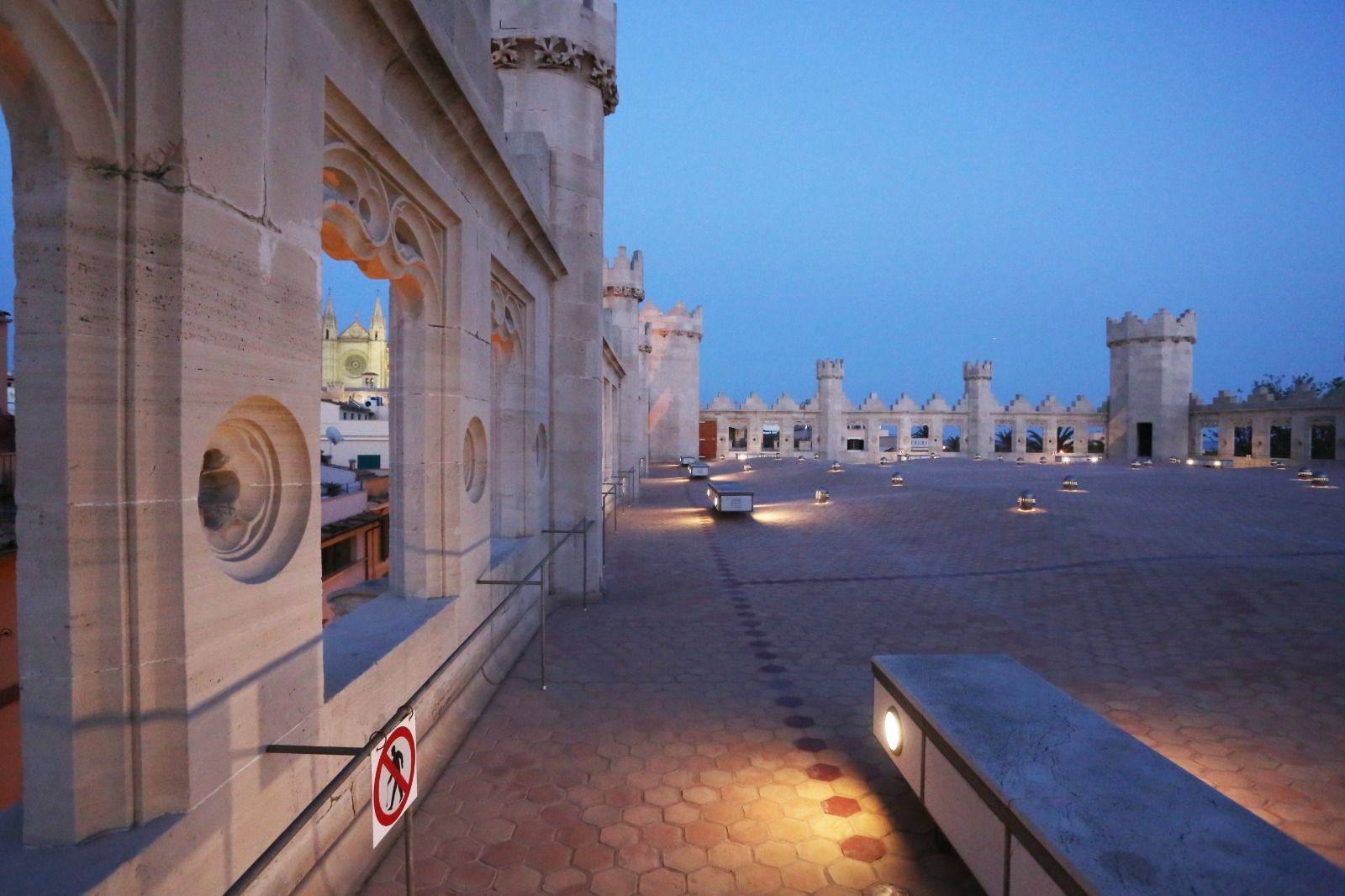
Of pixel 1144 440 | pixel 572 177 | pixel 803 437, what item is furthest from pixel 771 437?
pixel 572 177

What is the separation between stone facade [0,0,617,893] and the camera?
6.68ft

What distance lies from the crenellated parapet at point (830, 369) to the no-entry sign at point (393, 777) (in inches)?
1693

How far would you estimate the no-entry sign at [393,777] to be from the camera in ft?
7.80

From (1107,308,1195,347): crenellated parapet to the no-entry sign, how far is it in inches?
1846

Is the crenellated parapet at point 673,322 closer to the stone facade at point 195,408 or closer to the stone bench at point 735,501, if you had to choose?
the stone bench at point 735,501

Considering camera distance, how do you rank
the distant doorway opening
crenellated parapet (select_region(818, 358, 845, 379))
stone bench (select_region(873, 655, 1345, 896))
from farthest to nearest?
crenellated parapet (select_region(818, 358, 845, 379)), the distant doorway opening, stone bench (select_region(873, 655, 1345, 896))

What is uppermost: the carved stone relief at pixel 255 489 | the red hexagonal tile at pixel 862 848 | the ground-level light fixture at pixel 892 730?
the carved stone relief at pixel 255 489

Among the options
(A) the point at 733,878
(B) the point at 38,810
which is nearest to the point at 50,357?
(B) the point at 38,810

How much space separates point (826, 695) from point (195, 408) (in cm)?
492

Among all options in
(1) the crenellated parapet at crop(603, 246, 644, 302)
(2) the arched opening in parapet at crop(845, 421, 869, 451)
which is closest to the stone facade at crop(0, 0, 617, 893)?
(1) the crenellated parapet at crop(603, 246, 644, 302)

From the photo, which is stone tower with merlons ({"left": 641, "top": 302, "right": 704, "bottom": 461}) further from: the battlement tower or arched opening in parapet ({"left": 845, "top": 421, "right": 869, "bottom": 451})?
the battlement tower

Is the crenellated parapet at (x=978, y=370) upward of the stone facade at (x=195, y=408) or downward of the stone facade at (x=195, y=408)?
upward

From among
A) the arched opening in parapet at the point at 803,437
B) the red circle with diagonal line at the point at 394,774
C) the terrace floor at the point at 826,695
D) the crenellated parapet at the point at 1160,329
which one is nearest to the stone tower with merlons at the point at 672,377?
the arched opening in parapet at the point at 803,437

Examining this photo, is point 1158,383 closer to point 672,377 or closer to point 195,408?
point 672,377
